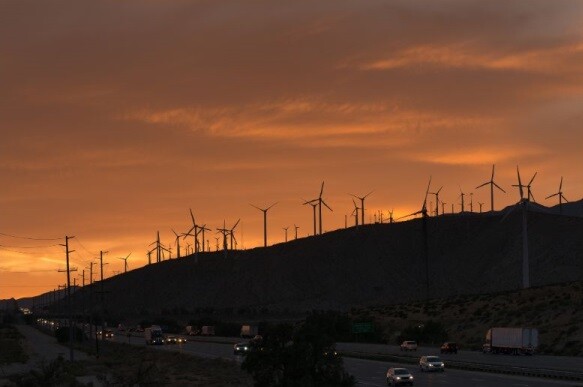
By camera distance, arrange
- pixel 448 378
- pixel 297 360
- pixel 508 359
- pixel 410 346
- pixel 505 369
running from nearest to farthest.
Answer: pixel 297 360, pixel 448 378, pixel 505 369, pixel 508 359, pixel 410 346

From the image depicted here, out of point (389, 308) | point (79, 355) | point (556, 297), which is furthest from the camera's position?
point (389, 308)

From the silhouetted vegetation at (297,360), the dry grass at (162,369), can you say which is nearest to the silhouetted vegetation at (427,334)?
the dry grass at (162,369)

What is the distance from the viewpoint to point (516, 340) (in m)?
112

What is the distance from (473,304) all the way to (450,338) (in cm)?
1924

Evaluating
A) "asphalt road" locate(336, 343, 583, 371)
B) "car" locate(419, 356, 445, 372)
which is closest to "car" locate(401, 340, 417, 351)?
"asphalt road" locate(336, 343, 583, 371)

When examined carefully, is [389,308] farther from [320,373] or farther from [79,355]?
[320,373]

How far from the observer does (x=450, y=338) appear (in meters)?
146

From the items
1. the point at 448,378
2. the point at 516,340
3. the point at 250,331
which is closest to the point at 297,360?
the point at 448,378

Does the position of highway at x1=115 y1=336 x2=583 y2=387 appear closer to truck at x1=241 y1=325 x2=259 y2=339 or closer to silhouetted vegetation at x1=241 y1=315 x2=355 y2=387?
silhouetted vegetation at x1=241 y1=315 x2=355 y2=387

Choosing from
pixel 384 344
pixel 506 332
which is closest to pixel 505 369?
pixel 506 332

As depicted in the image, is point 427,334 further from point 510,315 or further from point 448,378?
point 448,378

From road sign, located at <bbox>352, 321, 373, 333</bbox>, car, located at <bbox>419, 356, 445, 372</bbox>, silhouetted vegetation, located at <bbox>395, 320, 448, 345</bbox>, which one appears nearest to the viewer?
car, located at <bbox>419, 356, 445, 372</bbox>

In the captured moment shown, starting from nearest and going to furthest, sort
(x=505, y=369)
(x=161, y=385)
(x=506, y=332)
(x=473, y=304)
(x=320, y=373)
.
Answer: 1. (x=320, y=373)
2. (x=161, y=385)
3. (x=505, y=369)
4. (x=506, y=332)
5. (x=473, y=304)

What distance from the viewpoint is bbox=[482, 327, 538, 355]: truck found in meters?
112
